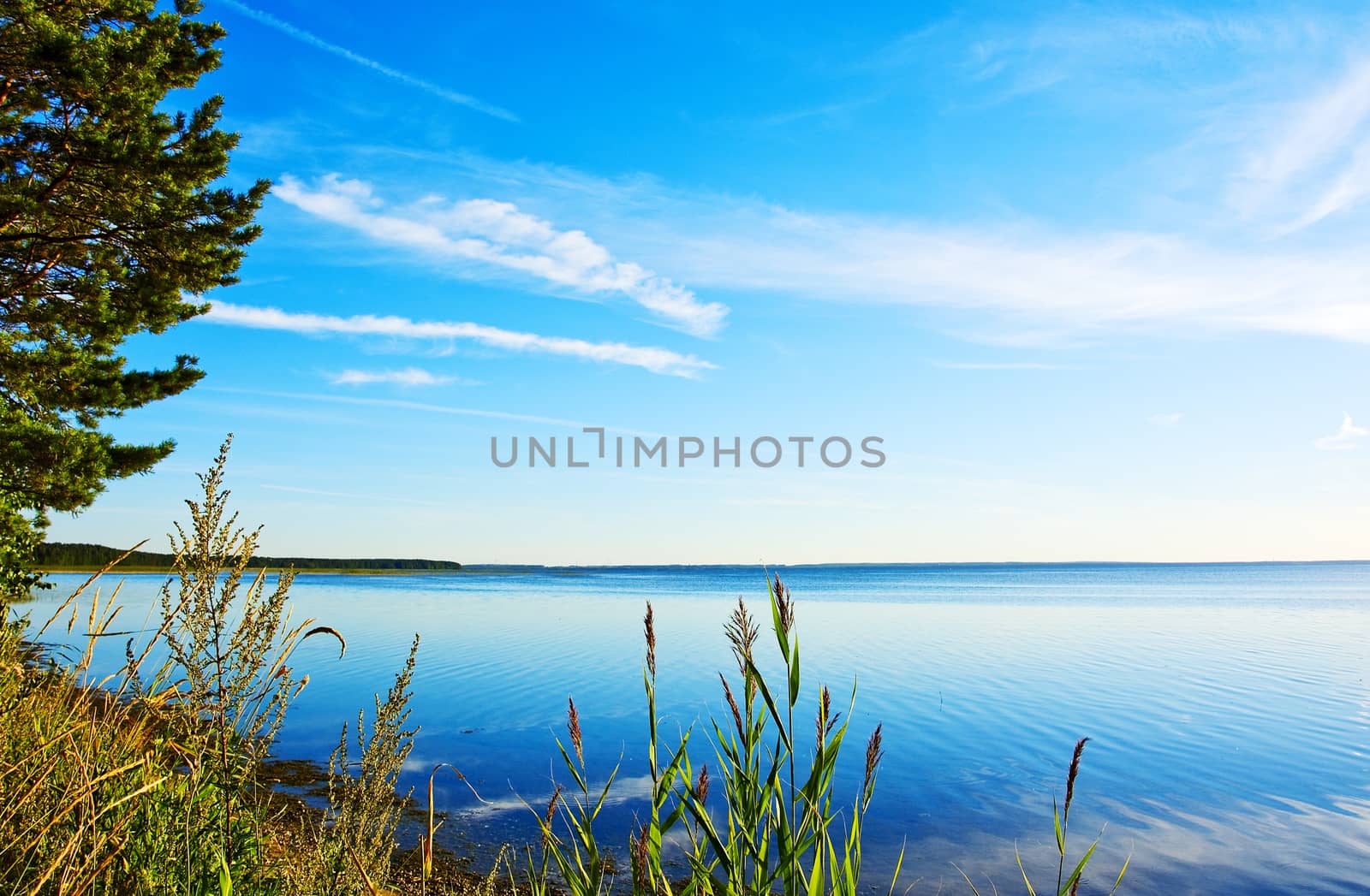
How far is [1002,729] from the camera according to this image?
14547 mm

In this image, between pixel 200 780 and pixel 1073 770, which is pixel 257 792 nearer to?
pixel 200 780

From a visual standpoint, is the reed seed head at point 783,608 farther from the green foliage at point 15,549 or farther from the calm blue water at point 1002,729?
the green foliage at point 15,549

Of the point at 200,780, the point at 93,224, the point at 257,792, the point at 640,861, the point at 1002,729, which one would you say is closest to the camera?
the point at 640,861

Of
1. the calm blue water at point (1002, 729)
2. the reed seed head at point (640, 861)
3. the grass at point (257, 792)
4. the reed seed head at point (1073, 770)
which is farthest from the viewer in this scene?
the calm blue water at point (1002, 729)

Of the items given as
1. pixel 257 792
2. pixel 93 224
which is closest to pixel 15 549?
pixel 93 224

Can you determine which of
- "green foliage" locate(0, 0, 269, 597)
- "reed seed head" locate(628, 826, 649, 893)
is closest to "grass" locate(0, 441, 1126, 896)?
"reed seed head" locate(628, 826, 649, 893)

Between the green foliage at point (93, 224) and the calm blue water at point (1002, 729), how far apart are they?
562cm

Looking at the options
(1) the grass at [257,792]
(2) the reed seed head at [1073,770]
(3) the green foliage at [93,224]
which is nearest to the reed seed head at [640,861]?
(1) the grass at [257,792]

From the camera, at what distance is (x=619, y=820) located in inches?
382

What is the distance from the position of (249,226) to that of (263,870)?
11.1 meters

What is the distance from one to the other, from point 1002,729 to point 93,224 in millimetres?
16724

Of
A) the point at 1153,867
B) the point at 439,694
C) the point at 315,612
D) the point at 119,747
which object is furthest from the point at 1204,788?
the point at 315,612

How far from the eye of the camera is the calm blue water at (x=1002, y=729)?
930 centimetres

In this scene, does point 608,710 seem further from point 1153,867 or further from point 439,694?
point 1153,867
